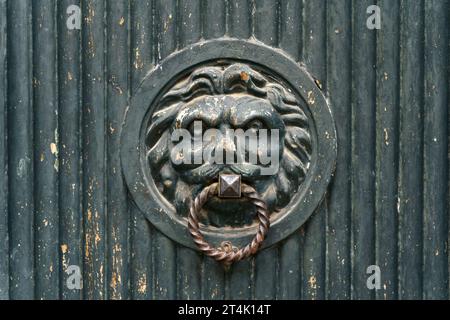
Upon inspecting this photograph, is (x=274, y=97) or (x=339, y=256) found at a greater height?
(x=274, y=97)

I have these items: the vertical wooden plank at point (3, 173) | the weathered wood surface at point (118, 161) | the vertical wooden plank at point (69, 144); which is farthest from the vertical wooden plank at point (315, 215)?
the vertical wooden plank at point (3, 173)

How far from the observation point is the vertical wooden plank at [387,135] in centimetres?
141

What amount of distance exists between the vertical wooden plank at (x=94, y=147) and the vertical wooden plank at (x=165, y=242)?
9 cm

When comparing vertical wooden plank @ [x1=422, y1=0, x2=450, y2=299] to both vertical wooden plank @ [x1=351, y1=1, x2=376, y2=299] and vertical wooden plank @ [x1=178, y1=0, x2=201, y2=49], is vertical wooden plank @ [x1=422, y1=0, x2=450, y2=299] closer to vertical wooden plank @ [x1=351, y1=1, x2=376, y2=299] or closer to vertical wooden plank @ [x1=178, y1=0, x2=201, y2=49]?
vertical wooden plank @ [x1=351, y1=1, x2=376, y2=299]

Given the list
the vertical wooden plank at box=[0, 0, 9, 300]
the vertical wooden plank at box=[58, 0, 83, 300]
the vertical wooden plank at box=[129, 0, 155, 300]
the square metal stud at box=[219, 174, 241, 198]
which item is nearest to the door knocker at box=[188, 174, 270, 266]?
the square metal stud at box=[219, 174, 241, 198]

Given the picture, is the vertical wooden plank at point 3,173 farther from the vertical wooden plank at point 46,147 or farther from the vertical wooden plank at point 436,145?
the vertical wooden plank at point 436,145

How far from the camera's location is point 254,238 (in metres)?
1.38

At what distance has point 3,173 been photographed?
4.65 feet

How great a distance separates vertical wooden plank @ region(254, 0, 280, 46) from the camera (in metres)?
1.40

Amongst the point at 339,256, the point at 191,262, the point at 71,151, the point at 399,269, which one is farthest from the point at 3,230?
the point at 399,269

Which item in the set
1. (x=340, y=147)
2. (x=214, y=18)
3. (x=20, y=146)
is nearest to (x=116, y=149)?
(x=20, y=146)
